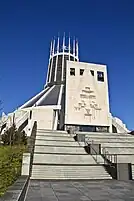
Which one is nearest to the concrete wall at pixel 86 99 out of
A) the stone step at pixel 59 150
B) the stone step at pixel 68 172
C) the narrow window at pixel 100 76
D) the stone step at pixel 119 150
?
the narrow window at pixel 100 76

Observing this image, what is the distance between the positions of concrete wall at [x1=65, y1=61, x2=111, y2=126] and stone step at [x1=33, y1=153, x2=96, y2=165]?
483 inches

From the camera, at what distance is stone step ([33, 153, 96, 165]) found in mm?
9344

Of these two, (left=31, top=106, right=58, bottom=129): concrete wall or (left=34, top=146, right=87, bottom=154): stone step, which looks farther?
(left=31, top=106, right=58, bottom=129): concrete wall

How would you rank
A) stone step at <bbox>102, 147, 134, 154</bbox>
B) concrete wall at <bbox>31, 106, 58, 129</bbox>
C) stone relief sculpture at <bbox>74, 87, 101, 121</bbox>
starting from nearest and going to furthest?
stone step at <bbox>102, 147, 134, 154</bbox> < stone relief sculpture at <bbox>74, 87, 101, 121</bbox> < concrete wall at <bbox>31, 106, 58, 129</bbox>

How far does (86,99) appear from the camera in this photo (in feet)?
77.7

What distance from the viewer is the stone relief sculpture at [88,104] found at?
2309 centimetres

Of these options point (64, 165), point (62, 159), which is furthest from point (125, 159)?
point (64, 165)

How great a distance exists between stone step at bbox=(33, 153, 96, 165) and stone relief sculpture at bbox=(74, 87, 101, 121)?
42.9 ft

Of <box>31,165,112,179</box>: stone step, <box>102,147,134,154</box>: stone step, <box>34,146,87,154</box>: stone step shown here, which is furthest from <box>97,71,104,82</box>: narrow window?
<box>31,165,112,179</box>: stone step

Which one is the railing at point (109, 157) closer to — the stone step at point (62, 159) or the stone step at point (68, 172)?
the stone step at point (62, 159)

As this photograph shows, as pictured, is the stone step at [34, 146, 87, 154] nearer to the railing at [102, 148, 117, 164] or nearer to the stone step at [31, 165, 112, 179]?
the railing at [102, 148, 117, 164]

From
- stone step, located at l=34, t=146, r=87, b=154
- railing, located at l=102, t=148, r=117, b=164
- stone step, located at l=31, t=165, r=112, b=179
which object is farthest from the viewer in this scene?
stone step, located at l=34, t=146, r=87, b=154

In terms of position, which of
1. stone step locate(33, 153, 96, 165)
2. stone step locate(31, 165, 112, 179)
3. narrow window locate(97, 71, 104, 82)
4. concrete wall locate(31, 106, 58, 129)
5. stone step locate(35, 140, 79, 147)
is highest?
narrow window locate(97, 71, 104, 82)

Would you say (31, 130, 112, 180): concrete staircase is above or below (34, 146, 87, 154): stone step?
below
